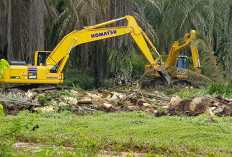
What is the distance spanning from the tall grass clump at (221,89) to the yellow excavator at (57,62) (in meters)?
5.99

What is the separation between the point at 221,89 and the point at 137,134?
30.1 feet

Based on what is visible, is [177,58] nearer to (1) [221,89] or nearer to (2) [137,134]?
(1) [221,89]

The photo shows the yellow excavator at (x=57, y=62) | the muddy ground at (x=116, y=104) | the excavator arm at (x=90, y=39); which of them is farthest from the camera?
the excavator arm at (x=90, y=39)

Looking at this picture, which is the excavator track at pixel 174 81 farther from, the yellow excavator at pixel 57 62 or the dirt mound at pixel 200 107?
the dirt mound at pixel 200 107

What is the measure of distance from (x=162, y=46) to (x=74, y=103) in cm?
2527

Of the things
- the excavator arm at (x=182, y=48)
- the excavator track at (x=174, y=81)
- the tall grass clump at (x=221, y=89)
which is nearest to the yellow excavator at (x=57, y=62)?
the excavator track at (x=174, y=81)

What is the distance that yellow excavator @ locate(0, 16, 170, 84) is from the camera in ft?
67.5

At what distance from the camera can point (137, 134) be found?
976 centimetres

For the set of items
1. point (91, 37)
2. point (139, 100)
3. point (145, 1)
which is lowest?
point (139, 100)

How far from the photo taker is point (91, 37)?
2288 centimetres

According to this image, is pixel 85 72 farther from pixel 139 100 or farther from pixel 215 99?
pixel 215 99

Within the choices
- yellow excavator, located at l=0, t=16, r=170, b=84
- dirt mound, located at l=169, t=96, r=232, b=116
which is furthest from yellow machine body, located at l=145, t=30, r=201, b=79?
dirt mound, located at l=169, t=96, r=232, b=116

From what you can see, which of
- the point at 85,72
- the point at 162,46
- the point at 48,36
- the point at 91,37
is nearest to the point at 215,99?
the point at 91,37

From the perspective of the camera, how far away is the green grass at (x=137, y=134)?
760 cm
